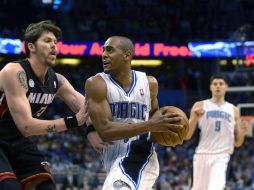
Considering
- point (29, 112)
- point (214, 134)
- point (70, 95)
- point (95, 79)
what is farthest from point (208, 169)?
point (29, 112)

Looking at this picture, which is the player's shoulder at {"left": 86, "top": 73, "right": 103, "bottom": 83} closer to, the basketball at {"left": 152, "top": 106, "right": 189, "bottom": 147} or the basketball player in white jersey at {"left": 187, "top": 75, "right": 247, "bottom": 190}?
the basketball at {"left": 152, "top": 106, "right": 189, "bottom": 147}

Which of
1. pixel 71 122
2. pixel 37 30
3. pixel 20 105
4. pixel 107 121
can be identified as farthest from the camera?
pixel 37 30

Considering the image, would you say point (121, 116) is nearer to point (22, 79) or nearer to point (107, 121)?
point (107, 121)

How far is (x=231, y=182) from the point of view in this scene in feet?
49.3

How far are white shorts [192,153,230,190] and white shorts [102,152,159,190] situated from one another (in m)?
3.69

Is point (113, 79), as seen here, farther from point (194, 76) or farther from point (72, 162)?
point (194, 76)

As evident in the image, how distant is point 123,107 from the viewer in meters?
4.65

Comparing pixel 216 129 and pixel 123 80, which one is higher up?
pixel 123 80

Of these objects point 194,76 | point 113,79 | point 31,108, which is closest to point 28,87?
point 31,108

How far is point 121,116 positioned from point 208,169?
4172 millimetres

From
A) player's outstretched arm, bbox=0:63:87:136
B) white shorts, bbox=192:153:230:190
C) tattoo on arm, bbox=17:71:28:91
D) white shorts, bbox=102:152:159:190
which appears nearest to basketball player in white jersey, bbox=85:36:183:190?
white shorts, bbox=102:152:159:190

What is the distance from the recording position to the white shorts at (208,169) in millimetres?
8328

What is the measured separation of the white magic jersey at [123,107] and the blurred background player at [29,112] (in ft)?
0.89

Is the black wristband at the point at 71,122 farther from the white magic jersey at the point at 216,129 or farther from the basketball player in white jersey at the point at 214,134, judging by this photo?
the white magic jersey at the point at 216,129
